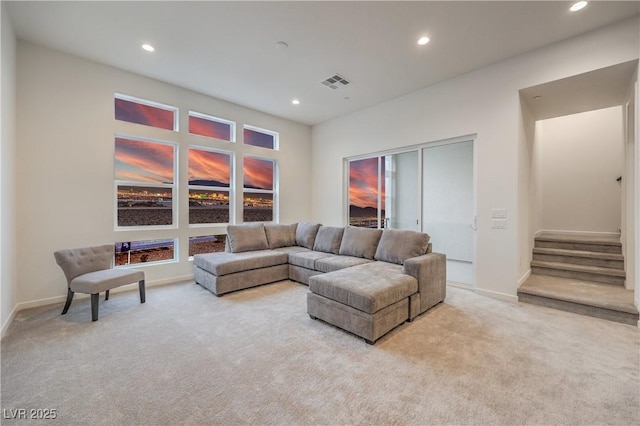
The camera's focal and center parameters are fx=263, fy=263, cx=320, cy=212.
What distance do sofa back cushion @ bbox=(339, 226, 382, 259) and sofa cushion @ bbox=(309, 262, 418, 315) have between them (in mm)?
875

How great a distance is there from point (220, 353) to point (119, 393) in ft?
2.32

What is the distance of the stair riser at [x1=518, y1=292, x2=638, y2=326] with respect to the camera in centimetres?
284

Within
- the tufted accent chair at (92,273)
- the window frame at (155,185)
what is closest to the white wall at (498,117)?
the window frame at (155,185)

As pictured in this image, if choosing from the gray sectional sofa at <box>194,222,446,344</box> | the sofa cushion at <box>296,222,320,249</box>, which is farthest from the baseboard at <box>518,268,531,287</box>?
the sofa cushion at <box>296,222,320,249</box>

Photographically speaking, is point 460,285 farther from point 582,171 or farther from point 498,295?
point 582,171

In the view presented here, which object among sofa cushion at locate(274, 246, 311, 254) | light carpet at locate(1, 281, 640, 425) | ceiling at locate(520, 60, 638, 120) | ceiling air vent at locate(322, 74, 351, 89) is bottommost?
light carpet at locate(1, 281, 640, 425)

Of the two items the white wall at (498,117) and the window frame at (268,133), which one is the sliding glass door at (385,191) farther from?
the window frame at (268,133)

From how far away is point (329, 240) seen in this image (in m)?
4.72

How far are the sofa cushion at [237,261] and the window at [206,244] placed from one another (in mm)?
600

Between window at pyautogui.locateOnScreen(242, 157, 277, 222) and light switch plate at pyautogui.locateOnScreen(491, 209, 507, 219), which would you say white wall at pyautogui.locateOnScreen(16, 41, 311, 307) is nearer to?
window at pyautogui.locateOnScreen(242, 157, 277, 222)

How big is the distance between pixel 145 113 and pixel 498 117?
5.43 m

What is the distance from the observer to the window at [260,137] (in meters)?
5.64

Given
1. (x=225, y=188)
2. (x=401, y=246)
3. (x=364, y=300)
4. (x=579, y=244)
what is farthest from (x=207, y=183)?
(x=579, y=244)

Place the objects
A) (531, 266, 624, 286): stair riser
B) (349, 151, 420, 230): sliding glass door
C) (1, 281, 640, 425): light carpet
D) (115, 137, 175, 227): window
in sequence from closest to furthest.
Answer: (1, 281, 640, 425): light carpet < (531, 266, 624, 286): stair riser < (115, 137, 175, 227): window < (349, 151, 420, 230): sliding glass door
